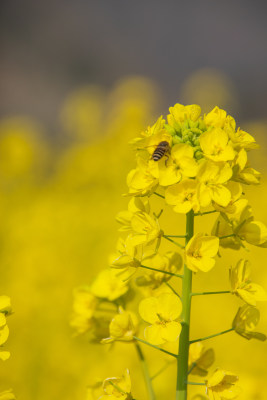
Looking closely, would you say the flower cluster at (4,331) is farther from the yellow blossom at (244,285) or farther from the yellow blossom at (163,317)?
the yellow blossom at (244,285)

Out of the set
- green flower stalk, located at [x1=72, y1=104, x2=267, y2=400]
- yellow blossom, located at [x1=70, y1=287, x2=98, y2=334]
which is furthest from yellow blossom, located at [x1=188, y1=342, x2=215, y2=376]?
yellow blossom, located at [x1=70, y1=287, x2=98, y2=334]

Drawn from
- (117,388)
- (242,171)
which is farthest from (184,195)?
(117,388)

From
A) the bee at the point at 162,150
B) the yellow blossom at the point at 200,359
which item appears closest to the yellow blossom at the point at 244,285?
the yellow blossom at the point at 200,359

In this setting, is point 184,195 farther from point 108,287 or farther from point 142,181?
point 108,287

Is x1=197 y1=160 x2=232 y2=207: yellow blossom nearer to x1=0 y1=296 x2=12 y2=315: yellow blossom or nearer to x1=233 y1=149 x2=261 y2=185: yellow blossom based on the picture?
x1=233 y1=149 x2=261 y2=185: yellow blossom

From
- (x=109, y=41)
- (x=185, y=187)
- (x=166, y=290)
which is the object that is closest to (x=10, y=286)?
(x=166, y=290)

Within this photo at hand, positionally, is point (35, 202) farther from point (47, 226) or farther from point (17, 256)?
point (17, 256)

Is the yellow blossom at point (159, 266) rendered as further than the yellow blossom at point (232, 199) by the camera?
Yes
